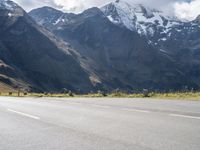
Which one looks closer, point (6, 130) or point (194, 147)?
point (194, 147)

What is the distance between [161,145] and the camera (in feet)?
30.5

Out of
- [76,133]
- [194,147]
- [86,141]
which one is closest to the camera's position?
[194,147]

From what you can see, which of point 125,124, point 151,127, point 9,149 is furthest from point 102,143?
point 125,124

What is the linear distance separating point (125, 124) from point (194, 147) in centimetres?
494

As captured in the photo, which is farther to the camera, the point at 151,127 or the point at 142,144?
the point at 151,127

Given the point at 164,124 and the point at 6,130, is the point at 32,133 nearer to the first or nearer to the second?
the point at 6,130

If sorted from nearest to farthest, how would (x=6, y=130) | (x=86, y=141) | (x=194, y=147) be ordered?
(x=194, y=147) < (x=86, y=141) < (x=6, y=130)

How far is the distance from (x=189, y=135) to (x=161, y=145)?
159 centimetres

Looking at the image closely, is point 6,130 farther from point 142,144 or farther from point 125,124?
point 142,144

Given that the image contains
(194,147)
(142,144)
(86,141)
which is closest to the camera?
(194,147)

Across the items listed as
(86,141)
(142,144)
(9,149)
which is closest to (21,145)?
(9,149)

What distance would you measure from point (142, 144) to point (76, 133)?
279 cm

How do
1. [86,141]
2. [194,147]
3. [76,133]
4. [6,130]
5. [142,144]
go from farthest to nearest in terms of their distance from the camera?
[6,130] < [76,133] < [86,141] < [142,144] < [194,147]

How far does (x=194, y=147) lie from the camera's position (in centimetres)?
893
